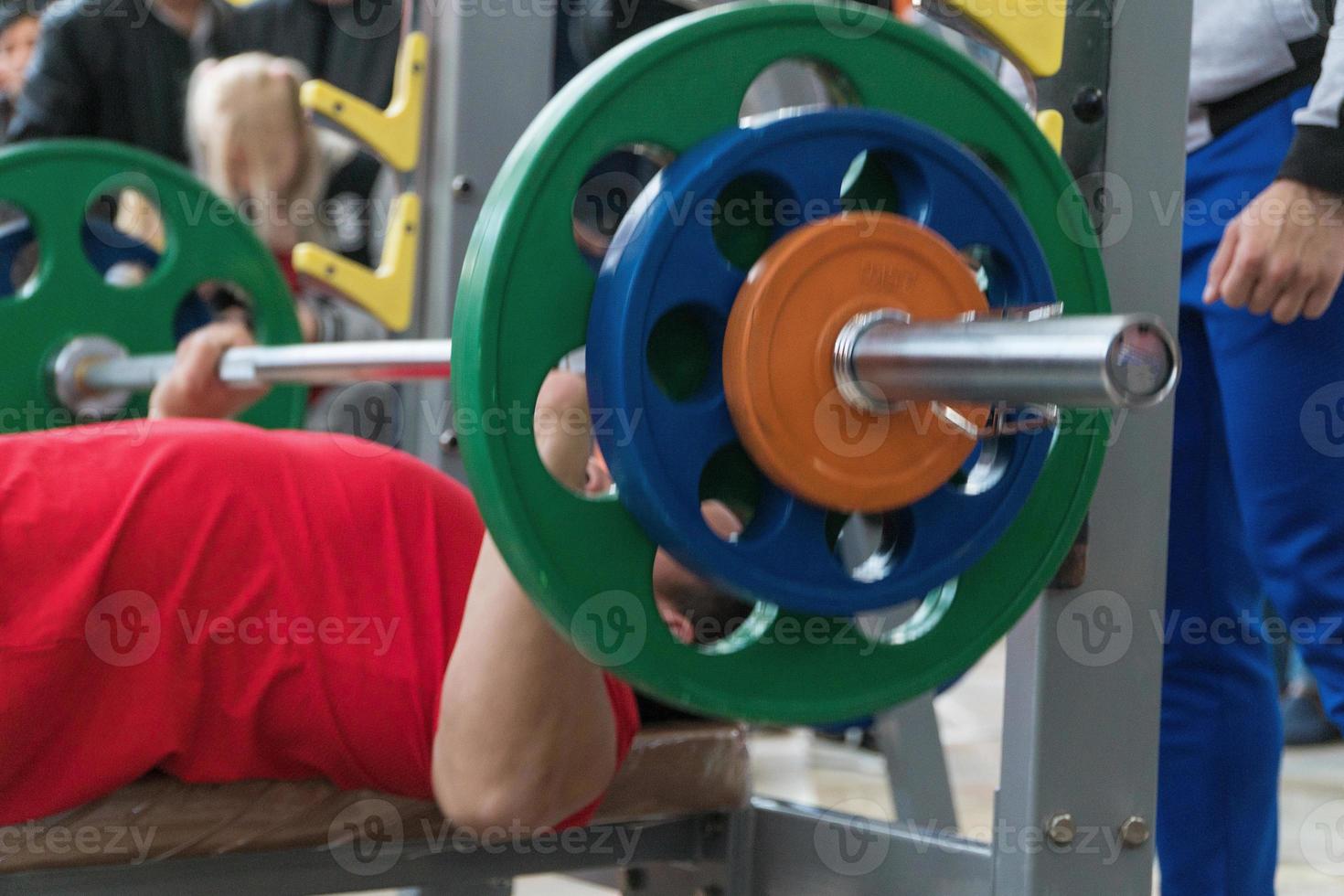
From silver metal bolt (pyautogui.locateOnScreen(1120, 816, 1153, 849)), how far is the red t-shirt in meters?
0.42

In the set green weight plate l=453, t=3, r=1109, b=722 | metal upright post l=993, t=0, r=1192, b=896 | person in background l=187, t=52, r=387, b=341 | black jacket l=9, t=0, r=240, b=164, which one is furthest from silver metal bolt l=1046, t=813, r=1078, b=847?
black jacket l=9, t=0, r=240, b=164

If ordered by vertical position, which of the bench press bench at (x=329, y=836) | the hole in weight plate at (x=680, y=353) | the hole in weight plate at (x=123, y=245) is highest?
the hole in weight plate at (x=123, y=245)

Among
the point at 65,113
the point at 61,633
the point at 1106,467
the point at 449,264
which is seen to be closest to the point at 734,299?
the point at 1106,467

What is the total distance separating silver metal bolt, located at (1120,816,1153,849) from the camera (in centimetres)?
107

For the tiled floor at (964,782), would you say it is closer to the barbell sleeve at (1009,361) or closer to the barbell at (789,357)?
the barbell at (789,357)

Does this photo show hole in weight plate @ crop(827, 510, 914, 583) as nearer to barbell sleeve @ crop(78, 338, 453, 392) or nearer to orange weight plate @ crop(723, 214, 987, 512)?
orange weight plate @ crop(723, 214, 987, 512)

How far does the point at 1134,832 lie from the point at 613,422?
518 millimetres

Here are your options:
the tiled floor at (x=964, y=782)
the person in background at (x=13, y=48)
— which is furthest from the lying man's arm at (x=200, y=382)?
the person in background at (x=13, y=48)

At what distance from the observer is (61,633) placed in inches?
43.5

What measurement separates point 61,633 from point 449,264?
36.6 inches

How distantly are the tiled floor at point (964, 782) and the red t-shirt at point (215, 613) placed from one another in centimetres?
103

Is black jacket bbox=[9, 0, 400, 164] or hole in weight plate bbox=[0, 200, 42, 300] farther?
black jacket bbox=[9, 0, 400, 164]

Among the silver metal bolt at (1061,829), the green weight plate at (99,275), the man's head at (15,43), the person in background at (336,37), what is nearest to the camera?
the silver metal bolt at (1061,829)

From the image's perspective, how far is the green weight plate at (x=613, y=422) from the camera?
0.86 meters
